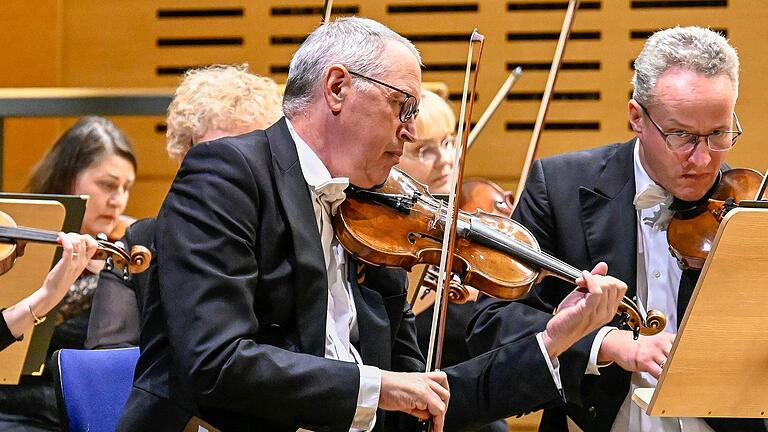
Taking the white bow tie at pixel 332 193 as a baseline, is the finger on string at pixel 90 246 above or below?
below

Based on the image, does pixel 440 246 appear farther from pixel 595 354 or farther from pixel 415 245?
pixel 595 354

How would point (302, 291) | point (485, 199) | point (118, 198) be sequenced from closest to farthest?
point (302, 291)
point (118, 198)
point (485, 199)

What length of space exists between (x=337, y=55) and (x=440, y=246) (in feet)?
1.29

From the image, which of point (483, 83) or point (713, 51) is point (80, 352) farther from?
point (483, 83)

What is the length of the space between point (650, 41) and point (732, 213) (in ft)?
2.17

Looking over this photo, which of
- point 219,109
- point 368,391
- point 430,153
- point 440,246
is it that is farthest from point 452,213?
point 430,153

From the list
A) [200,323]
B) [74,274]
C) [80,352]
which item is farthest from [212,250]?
[74,274]

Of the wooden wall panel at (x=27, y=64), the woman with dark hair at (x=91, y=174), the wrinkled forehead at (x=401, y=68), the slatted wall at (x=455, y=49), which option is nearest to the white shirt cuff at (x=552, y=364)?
the wrinkled forehead at (x=401, y=68)

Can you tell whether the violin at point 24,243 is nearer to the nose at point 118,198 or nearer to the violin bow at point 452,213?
the violin bow at point 452,213

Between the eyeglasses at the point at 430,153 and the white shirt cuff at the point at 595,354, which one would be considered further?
→ the eyeglasses at the point at 430,153

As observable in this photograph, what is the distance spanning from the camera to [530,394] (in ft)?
6.85

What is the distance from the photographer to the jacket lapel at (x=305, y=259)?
1.91m

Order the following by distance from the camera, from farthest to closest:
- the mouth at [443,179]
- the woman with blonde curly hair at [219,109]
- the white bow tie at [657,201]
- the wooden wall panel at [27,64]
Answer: the wooden wall panel at [27,64]
the mouth at [443,179]
the woman with blonde curly hair at [219,109]
the white bow tie at [657,201]

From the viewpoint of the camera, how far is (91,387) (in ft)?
7.53
